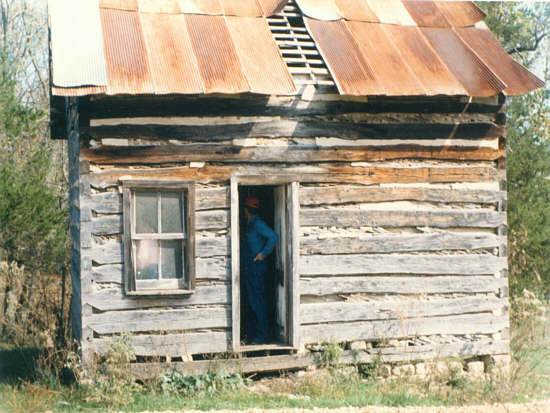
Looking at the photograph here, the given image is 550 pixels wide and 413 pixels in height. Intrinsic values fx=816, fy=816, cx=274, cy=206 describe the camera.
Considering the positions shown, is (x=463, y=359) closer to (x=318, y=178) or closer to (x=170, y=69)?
(x=318, y=178)

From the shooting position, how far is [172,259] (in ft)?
31.8

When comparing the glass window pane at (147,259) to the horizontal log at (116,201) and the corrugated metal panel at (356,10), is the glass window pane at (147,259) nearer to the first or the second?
the horizontal log at (116,201)

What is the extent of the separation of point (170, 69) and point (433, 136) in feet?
11.4

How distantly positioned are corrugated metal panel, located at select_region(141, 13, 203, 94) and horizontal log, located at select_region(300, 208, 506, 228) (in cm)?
213

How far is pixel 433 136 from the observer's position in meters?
10.5

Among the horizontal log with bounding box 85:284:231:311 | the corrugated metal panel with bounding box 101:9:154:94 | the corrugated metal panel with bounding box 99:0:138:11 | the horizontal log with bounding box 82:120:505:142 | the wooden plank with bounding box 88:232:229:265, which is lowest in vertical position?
the horizontal log with bounding box 85:284:231:311

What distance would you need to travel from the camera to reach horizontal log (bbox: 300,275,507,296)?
33.1 feet

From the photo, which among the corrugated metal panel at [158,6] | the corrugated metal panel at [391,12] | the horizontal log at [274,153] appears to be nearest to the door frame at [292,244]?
the horizontal log at [274,153]

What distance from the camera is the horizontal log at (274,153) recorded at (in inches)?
373

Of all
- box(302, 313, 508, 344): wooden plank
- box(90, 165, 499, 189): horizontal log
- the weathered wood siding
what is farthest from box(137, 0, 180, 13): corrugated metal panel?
box(302, 313, 508, 344): wooden plank

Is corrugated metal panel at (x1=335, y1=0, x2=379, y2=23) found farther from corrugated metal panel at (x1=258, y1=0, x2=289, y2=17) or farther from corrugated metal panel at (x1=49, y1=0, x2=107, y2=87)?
corrugated metal panel at (x1=49, y1=0, x2=107, y2=87)

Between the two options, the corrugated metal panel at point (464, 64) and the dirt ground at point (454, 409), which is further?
the corrugated metal panel at point (464, 64)

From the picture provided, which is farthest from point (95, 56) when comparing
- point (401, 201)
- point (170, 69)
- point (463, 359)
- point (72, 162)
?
point (463, 359)

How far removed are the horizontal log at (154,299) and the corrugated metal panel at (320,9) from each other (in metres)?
3.94
